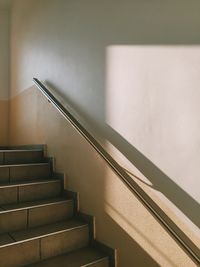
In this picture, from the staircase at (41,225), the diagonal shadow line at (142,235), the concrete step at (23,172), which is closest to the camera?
the diagonal shadow line at (142,235)

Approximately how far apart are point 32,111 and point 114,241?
226cm

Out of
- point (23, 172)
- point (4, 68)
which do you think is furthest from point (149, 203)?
point (4, 68)

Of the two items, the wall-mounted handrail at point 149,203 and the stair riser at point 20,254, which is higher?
the wall-mounted handrail at point 149,203

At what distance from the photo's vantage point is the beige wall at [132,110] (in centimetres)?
167

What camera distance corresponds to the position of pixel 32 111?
3775 millimetres

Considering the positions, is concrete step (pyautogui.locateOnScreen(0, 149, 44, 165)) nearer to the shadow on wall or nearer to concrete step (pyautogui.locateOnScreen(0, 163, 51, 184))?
concrete step (pyautogui.locateOnScreen(0, 163, 51, 184))

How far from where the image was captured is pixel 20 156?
10.6 feet

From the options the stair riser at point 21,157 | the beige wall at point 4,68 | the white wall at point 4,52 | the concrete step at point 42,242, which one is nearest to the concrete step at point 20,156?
the stair riser at point 21,157

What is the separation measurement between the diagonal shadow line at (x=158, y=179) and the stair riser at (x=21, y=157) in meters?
1.37

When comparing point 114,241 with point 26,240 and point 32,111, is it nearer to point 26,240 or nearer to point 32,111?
point 26,240

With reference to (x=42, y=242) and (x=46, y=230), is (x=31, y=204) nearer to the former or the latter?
(x=46, y=230)

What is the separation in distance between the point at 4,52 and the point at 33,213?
3320 mm

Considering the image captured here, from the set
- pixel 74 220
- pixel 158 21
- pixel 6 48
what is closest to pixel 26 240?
pixel 74 220

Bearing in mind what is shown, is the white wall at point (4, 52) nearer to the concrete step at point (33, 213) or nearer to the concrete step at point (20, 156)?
the concrete step at point (20, 156)
